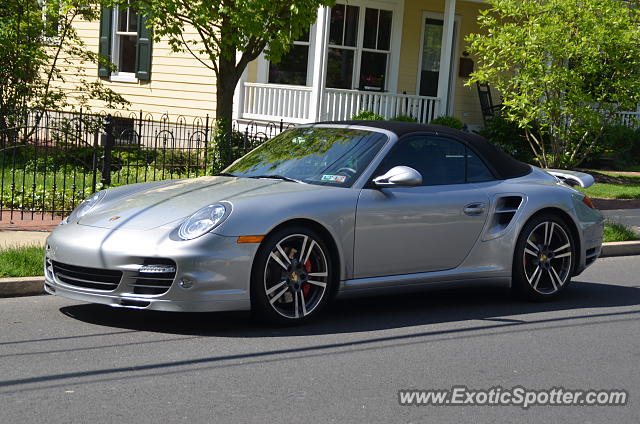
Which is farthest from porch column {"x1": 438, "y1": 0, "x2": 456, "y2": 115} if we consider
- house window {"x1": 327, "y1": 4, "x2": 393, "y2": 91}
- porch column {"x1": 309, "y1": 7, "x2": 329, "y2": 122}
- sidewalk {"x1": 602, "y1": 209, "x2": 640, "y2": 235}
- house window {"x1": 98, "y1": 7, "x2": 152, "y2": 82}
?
house window {"x1": 98, "y1": 7, "x2": 152, "y2": 82}

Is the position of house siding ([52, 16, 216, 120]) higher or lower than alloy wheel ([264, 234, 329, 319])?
higher

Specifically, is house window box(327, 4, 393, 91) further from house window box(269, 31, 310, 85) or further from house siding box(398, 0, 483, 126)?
house siding box(398, 0, 483, 126)

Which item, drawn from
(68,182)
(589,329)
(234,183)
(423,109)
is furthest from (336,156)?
(423,109)

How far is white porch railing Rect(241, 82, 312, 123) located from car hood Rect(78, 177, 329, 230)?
12.3m

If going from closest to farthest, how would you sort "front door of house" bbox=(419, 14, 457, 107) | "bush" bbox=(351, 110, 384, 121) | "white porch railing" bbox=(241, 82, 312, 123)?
1. "bush" bbox=(351, 110, 384, 121)
2. "white porch railing" bbox=(241, 82, 312, 123)
3. "front door of house" bbox=(419, 14, 457, 107)

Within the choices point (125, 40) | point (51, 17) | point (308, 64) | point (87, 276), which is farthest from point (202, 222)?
point (125, 40)

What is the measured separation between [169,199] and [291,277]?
109cm

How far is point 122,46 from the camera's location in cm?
2289

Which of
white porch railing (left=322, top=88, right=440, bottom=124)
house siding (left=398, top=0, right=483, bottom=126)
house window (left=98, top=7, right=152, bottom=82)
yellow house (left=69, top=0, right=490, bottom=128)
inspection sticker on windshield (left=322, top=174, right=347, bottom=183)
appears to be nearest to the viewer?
inspection sticker on windshield (left=322, top=174, right=347, bottom=183)

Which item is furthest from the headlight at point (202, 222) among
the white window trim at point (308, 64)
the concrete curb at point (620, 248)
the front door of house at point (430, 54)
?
the front door of house at point (430, 54)

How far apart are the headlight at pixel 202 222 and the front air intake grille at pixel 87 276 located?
0.52 meters

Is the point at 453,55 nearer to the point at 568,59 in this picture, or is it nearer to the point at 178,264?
the point at 568,59

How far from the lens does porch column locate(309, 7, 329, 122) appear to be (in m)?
19.0

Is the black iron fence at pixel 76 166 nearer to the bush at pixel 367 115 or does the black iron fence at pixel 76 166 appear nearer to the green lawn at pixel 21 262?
the green lawn at pixel 21 262
